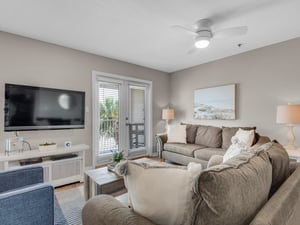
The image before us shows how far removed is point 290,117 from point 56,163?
3.69 metres

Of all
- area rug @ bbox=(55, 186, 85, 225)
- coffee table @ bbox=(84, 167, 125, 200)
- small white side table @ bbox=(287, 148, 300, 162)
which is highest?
small white side table @ bbox=(287, 148, 300, 162)

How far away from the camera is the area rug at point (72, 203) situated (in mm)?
1912

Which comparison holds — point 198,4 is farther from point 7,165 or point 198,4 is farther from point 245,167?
point 7,165

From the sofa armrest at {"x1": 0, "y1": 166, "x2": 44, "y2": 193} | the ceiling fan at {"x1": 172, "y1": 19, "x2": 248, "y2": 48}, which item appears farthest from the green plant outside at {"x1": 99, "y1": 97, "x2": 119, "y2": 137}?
the ceiling fan at {"x1": 172, "y1": 19, "x2": 248, "y2": 48}

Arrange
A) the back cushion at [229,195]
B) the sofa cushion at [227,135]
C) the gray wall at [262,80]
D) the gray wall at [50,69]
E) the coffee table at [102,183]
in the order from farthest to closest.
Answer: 1. the sofa cushion at [227,135]
2. the gray wall at [262,80]
3. the gray wall at [50,69]
4. the coffee table at [102,183]
5. the back cushion at [229,195]

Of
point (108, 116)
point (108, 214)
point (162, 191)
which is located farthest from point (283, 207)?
point (108, 116)

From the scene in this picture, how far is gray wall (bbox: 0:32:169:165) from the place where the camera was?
8.79 ft

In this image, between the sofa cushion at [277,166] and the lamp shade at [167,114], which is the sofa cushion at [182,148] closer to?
the lamp shade at [167,114]

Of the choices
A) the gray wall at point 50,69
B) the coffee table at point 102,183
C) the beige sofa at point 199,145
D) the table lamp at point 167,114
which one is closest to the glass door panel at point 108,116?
the gray wall at point 50,69

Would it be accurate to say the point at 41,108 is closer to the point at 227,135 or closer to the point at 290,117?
the point at 227,135

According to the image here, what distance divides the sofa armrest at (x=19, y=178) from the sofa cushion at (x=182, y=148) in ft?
8.33

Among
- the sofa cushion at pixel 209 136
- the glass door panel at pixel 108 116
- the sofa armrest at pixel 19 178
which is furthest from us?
the glass door panel at pixel 108 116

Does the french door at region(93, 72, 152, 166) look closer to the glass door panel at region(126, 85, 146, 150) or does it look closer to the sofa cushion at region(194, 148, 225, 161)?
the glass door panel at region(126, 85, 146, 150)

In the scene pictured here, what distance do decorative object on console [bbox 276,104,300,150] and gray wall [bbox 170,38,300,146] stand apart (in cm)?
31
